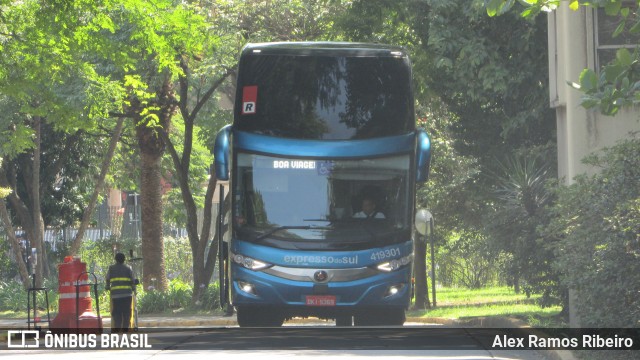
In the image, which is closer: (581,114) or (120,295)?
(120,295)

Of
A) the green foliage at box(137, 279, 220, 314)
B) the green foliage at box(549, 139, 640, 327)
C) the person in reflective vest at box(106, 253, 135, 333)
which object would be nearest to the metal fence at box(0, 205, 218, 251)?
the green foliage at box(137, 279, 220, 314)

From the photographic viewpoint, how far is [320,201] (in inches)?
714

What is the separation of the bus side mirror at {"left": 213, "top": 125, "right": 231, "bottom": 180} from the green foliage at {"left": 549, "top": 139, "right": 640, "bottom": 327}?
200 inches

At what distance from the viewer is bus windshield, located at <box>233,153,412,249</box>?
18.1m

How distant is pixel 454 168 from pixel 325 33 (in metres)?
5.35

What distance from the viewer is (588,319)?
48.0ft

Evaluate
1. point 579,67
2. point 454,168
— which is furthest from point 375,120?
point 454,168

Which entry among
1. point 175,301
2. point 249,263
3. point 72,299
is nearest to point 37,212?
point 175,301

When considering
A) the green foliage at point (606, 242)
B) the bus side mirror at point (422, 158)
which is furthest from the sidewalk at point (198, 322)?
the green foliage at point (606, 242)

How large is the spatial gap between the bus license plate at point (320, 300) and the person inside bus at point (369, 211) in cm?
130

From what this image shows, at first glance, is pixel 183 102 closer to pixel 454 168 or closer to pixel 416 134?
pixel 454 168

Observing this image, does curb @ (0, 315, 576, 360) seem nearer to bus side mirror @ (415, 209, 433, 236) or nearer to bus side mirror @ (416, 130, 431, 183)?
bus side mirror @ (415, 209, 433, 236)

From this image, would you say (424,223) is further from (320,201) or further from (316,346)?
(316,346)

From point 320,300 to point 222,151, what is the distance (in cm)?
267
